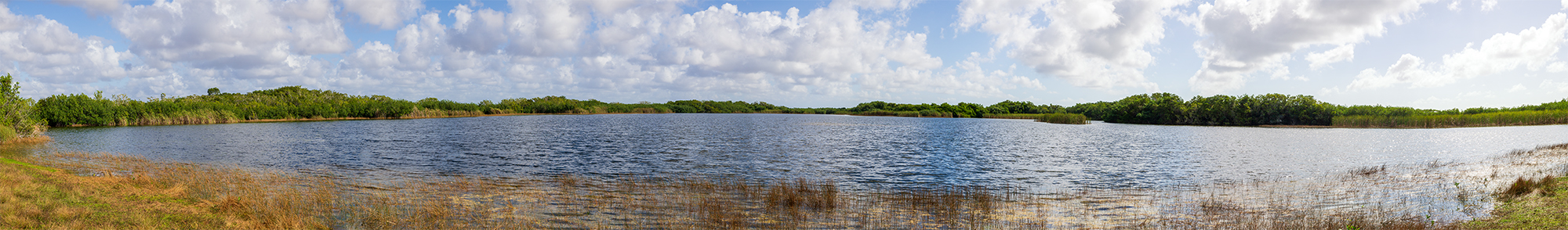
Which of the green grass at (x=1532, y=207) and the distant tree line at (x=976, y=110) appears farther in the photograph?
the distant tree line at (x=976, y=110)

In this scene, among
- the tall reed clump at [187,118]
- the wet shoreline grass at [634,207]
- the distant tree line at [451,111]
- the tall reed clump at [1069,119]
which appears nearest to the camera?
the wet shoreline grass at [634,207]

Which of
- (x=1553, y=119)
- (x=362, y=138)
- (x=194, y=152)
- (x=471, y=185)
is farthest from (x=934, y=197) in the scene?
(x=1553, y=119)

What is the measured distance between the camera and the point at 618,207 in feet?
46.4

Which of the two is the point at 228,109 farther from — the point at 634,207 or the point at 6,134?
the point at 634,207

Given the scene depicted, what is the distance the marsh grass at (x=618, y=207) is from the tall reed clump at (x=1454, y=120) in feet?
271

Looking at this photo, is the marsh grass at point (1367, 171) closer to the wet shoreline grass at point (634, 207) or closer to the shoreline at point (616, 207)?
the shoreline at point (616, 207)

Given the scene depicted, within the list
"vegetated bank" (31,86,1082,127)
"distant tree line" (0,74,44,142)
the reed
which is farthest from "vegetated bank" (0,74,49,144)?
→ the reed

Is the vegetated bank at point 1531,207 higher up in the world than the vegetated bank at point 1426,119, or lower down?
lower down

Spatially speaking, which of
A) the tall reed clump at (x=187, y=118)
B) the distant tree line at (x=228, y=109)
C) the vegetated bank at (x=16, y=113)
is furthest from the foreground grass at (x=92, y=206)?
the tall reed clump at (x=187, y=118)

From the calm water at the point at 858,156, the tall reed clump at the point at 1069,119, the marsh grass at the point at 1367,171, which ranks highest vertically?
the tall reed clump at the point at 1069,119

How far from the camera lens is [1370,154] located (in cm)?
3291

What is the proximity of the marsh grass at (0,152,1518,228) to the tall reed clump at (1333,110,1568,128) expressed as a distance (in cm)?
8251

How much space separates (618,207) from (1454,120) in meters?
102

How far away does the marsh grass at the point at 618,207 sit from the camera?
1109cm
